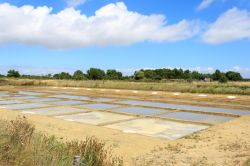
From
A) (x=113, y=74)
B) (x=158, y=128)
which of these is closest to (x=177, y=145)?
(x=158, y=128)

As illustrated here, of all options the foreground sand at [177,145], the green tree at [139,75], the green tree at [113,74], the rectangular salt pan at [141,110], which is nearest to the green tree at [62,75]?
the green tree at [113,74]

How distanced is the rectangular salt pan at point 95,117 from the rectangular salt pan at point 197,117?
1616mm

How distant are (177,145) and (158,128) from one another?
1.99 m

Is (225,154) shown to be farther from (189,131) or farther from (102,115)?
(102,115)

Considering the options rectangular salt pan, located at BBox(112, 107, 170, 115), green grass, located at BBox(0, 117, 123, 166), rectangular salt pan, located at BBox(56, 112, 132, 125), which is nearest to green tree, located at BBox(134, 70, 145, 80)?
rectangular salt pan, located at BBox(112, 107, 170, 115)

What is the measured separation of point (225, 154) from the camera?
19.3 ft

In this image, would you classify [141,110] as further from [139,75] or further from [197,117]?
[139,75]

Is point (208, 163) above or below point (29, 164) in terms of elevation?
below

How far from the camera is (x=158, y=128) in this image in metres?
8.59

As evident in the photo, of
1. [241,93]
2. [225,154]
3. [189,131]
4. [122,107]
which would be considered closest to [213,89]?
[241,93]

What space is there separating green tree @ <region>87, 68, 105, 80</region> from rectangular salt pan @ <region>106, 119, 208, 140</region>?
1655 inches

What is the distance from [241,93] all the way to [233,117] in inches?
352

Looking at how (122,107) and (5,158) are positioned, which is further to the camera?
(122,107)

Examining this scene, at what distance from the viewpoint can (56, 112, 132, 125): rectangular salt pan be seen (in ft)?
31.7
